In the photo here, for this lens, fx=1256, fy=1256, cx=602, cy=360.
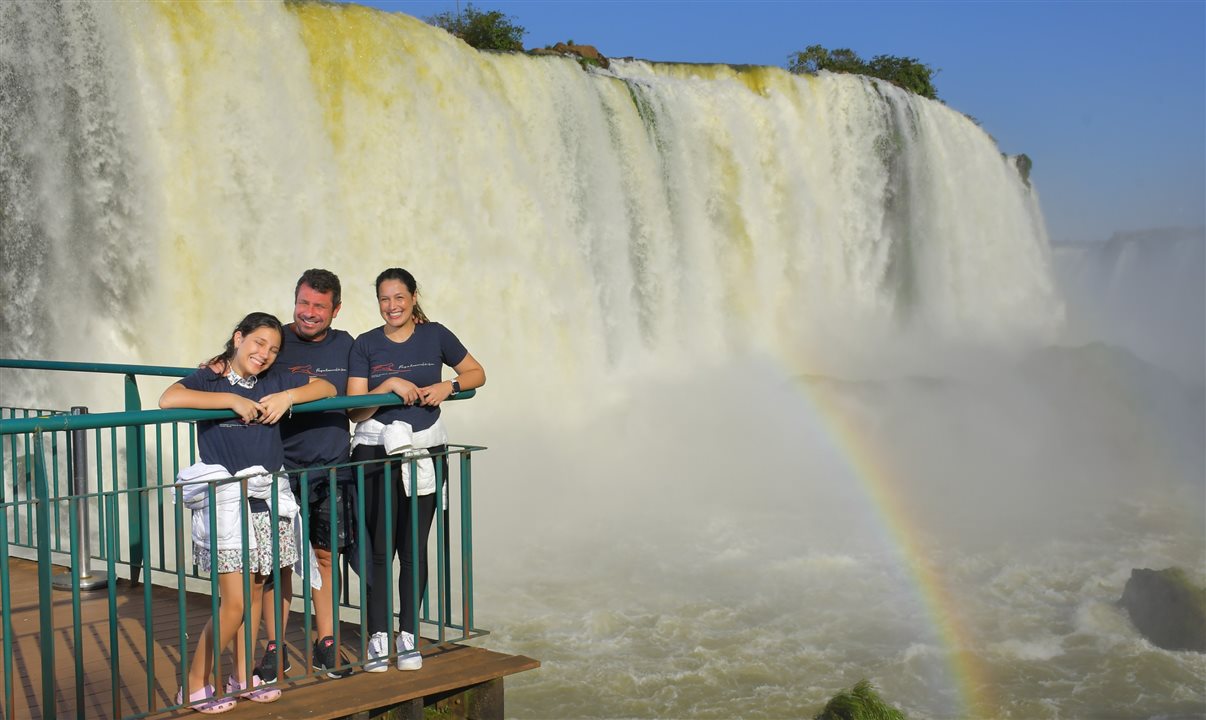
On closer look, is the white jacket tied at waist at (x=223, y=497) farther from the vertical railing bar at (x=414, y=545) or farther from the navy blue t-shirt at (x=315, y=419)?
the vertical railing bar at (x=414, y=545)

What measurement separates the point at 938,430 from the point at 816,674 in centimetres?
1300

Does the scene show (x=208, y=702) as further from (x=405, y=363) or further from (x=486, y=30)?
(x=486, y=30)

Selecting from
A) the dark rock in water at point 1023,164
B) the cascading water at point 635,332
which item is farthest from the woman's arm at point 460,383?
the dark rock in water at point 1023,164

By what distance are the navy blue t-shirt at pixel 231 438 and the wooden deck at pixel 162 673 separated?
0.76 meters

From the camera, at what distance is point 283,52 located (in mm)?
15727

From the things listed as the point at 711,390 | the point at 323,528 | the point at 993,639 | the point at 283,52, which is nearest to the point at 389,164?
the point at 283,52

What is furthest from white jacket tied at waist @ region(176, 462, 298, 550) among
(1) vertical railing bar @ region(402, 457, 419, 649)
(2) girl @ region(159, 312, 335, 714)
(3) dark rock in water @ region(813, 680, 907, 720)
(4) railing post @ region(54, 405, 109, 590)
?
(3) dark rock in water @ region(813, 680, 907, 720)

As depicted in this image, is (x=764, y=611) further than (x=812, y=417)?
No

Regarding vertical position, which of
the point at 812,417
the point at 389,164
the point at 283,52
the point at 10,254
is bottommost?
the point at 812,417

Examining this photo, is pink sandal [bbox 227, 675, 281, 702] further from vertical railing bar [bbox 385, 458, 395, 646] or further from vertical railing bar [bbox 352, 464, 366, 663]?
vertical railing bar [bbox 385, 458, 395, 646]

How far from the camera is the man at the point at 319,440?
4.95 meters

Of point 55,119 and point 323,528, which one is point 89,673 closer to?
point 323,528

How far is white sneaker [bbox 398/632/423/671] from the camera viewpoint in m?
5.02

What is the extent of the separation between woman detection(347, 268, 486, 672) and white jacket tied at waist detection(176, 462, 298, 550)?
0.57m
